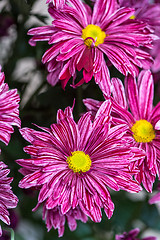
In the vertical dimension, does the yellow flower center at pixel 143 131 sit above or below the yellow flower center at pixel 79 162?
below

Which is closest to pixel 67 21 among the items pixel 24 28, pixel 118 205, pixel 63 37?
pixel 63 37

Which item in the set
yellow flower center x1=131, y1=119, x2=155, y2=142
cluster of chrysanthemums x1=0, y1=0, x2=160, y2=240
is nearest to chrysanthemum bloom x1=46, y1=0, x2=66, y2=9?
cluster of chrysanthemums x1=0, y1=0, x2=160, y2=240

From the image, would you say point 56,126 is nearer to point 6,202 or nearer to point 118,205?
point 6,202

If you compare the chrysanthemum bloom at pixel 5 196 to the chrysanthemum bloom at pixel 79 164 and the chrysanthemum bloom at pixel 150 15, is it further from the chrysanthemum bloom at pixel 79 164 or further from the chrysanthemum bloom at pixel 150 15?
the chrysanthemum bloom at pixel 150 15

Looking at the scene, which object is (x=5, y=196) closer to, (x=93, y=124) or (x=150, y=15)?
(x=93, y=124)

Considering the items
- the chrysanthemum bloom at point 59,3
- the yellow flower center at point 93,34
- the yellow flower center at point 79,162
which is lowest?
A: the yellow flower center at point 79,162

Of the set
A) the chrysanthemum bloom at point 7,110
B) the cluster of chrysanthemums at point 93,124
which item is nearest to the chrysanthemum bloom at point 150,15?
the cluster of chrysanthemums at point 93,124

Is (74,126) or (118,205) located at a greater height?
(74,126)
